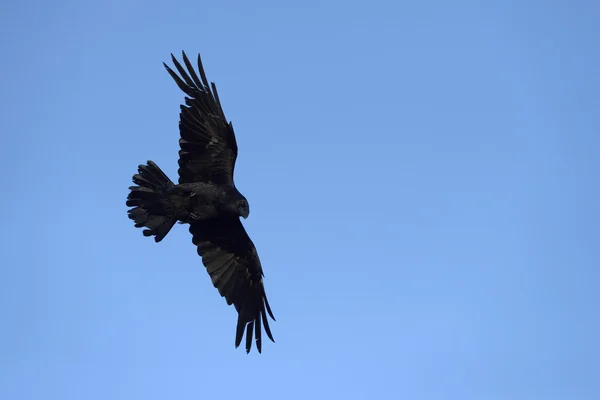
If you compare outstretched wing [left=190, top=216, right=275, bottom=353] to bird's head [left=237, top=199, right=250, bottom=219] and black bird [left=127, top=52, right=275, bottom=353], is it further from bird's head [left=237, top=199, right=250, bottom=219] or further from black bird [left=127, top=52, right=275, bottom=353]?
bird's head [left=237, top=199, right=250, bottom=219]

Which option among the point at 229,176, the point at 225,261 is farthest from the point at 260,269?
the point at 229,176

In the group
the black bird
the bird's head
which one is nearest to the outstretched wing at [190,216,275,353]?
the black bird

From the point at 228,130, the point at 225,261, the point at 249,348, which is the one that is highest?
the point at 228,130

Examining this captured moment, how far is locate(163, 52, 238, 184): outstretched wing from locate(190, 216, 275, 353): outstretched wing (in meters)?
1.26

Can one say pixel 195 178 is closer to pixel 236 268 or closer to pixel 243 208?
pixel 243 208

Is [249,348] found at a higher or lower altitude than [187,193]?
lower

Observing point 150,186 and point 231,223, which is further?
point 231,223

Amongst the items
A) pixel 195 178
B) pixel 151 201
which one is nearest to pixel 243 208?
pixel 195 178

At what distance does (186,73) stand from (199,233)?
344 cm

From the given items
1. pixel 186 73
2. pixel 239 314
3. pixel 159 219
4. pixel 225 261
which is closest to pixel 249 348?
pixel 239 314

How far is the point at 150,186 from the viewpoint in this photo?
17.0 m

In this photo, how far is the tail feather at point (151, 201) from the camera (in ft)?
55.7

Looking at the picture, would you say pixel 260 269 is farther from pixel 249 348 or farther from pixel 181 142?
pixel 181 142

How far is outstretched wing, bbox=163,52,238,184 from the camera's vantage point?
678 inches
